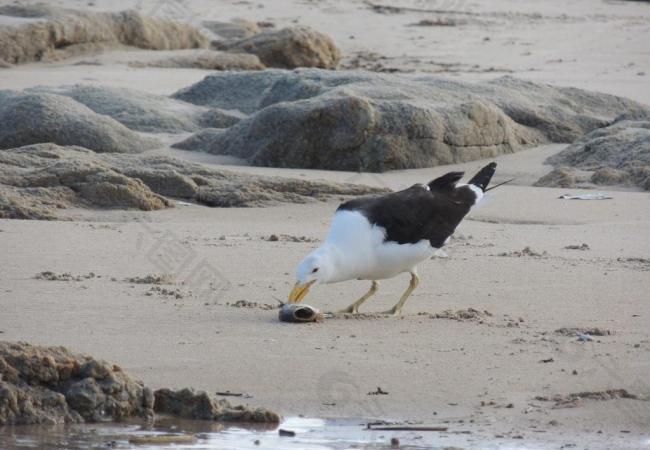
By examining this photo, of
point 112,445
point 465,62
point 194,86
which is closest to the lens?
point 112,445

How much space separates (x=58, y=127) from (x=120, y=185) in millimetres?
2586

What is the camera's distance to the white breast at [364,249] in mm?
6789

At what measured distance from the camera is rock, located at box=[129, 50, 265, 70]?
18.7 metres

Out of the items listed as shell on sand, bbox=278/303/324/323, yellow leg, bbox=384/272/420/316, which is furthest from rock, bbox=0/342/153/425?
yellow leg, bbox=384/272/420/316

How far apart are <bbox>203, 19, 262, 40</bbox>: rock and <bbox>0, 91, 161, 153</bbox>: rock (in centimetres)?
870

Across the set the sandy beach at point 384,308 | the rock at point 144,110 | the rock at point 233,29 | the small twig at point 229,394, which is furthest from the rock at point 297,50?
the small twig at point 229,394

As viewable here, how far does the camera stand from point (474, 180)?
8.12 metres

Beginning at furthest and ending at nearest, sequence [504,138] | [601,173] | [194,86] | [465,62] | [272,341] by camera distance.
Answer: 1. [465,62]
2. [194,86]
3. [504,138]
4. [601,173]
5. [272,341]

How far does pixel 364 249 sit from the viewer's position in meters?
6.80

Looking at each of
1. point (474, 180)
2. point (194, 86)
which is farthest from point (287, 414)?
point (194, 86)

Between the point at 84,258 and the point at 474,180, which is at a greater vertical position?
the point at 474,180

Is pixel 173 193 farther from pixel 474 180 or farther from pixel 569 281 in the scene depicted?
pixel 569 281

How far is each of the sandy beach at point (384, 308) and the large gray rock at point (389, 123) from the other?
22 cm

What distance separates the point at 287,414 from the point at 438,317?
175 centimetres
